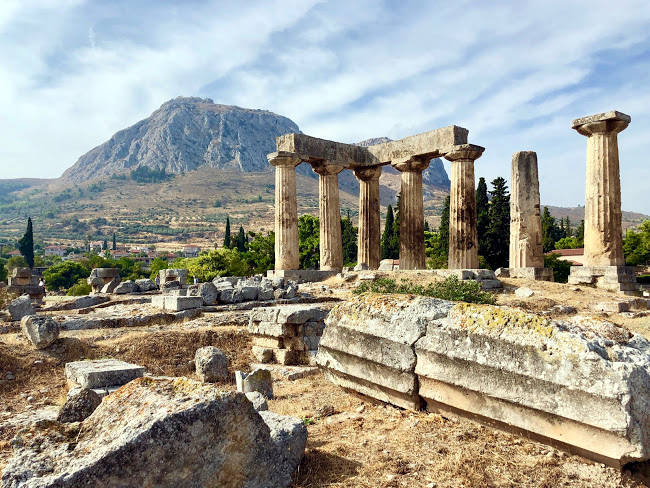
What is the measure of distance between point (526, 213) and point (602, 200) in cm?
278

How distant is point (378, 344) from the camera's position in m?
5.40

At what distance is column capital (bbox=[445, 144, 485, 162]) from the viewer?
20.7 meters

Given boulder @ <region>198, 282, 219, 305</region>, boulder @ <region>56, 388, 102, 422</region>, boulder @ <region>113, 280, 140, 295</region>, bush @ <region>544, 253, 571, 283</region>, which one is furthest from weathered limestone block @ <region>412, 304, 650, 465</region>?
bush @ <region>544, 253, 571, 283</region>

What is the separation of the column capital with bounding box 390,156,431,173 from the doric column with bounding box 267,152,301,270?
4.49 m

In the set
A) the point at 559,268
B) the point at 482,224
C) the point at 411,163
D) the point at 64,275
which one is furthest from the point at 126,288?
the point at 64,275

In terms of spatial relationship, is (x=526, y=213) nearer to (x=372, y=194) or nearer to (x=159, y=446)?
(x=372, y=194)

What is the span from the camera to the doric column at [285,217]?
2284 cm

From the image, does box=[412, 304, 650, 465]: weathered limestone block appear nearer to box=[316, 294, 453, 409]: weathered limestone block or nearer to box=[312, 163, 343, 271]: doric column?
box=[316, 294, 453, 409]: weathered limestone block

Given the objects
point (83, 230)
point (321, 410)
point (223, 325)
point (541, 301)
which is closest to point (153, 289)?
point (223, 325)

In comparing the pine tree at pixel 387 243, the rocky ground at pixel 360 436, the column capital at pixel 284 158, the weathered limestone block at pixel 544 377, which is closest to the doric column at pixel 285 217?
the column capital at pixel 284 158

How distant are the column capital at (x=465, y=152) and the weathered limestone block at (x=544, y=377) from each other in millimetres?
16776

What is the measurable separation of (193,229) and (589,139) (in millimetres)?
159793

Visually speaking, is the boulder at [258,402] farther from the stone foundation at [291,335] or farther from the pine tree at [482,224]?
the pine tree at [482,224]

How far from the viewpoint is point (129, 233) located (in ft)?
545
